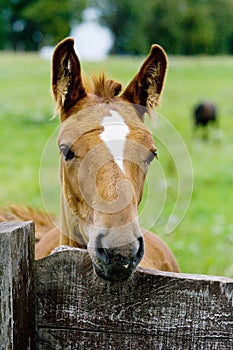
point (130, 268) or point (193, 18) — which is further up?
point (193, 18)

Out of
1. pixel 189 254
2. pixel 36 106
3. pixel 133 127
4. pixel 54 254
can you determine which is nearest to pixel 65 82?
pixel 133 127

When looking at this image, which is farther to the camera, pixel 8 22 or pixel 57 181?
pixel 8 22

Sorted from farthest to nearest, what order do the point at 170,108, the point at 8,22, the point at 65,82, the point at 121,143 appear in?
the point at 8,22, the point at 170,108, the point at 65,82, the point at 121,143

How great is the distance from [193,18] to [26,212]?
59946 mm

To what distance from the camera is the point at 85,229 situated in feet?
8.84

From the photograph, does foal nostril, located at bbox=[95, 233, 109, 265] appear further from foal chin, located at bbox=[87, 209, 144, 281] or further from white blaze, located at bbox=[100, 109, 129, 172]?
white blaze, located at bbox=[100, 109, 129, 172]

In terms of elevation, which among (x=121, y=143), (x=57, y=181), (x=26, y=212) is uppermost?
(x=121, y=143)

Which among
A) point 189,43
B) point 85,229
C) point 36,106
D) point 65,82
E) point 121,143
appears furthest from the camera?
point 189,43

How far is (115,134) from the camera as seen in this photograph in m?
2.56

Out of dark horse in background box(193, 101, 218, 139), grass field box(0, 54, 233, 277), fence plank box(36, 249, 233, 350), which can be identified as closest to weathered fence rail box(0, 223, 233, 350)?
fence plank box(36, 249, 233, 350)

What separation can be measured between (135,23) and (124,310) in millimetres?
59071

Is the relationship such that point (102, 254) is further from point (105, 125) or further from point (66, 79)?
point (66, 79)

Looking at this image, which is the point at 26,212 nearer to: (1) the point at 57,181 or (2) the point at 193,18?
(1) the point at 57,181

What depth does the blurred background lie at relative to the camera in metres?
6.82
